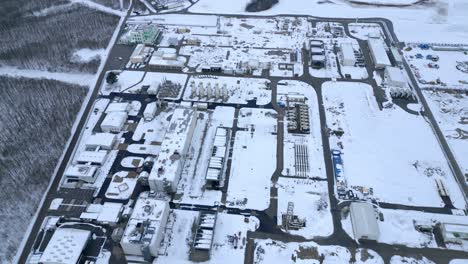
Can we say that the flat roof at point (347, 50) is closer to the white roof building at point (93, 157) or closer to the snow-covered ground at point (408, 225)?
the snow-covered ground at point (408, 225)

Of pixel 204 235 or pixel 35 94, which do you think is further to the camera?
pixel 35 94

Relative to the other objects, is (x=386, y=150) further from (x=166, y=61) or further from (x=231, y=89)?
(x=166, y=61)

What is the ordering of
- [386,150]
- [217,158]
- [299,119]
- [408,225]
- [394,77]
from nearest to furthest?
[408,225] < [217,158] < [386,150] < [299,119] < [394,77]

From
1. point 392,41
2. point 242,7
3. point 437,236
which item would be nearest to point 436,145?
point 437,236

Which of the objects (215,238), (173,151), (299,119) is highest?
(299,119)

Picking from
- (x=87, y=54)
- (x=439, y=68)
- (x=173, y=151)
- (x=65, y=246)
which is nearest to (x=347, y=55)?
(x=439, y=68)

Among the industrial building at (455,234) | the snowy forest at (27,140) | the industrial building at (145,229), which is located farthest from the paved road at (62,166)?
the industrial building at (455,234)

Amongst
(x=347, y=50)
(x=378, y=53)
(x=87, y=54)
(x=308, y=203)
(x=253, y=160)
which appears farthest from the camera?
(x=87, y=54)
